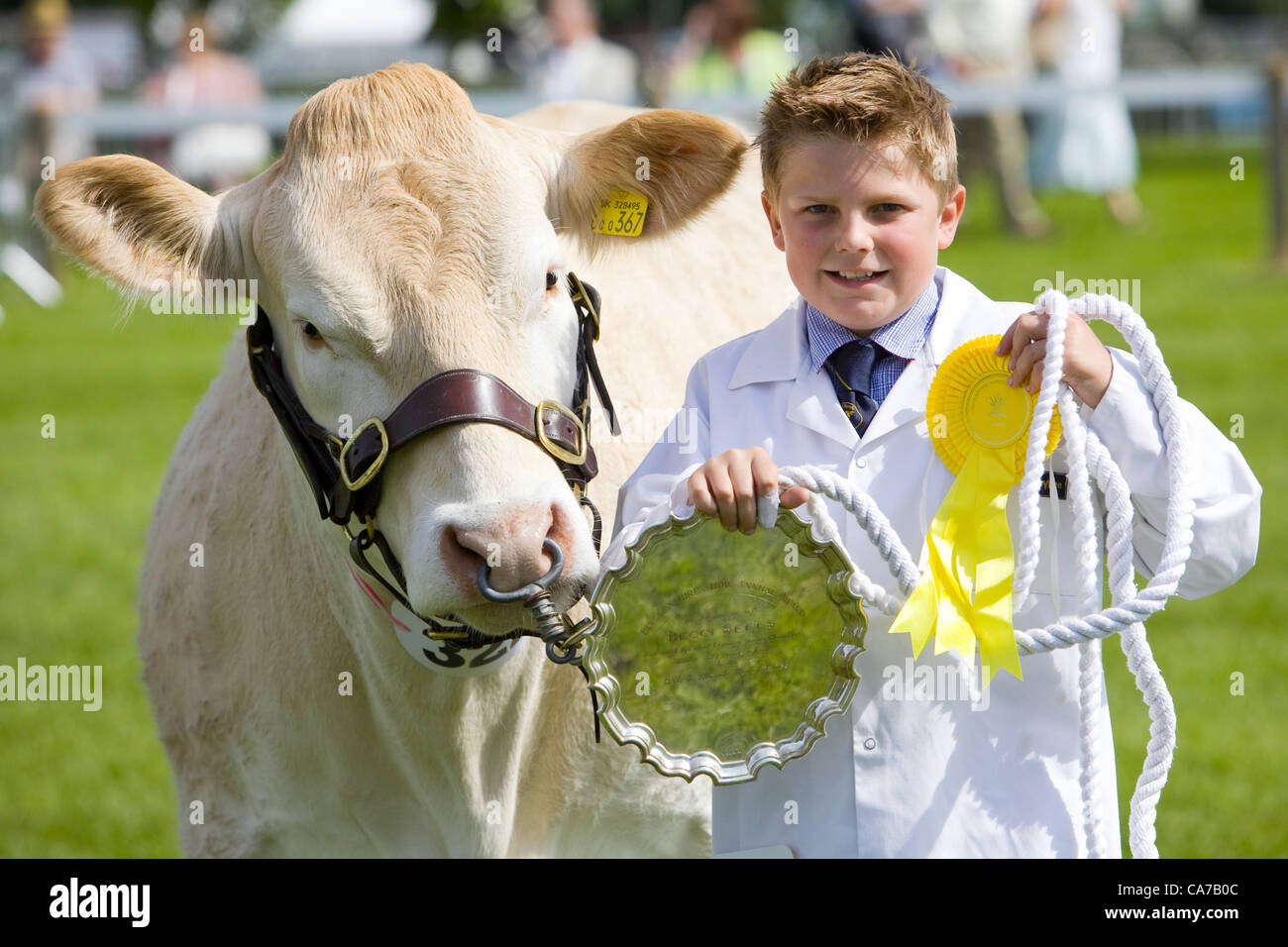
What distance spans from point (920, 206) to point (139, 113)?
42.5 feet

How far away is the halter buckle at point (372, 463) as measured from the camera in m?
2.54

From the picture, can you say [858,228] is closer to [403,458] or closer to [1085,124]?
[403,458]

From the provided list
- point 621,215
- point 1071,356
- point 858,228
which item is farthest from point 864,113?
point 621,215

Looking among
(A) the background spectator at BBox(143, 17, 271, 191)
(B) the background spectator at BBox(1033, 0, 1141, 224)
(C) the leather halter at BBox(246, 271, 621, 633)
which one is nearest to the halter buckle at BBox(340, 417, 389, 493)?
(C) the leather halter at BBox(246, 271, 621, 633)

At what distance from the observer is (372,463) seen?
101 inches

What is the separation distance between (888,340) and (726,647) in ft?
2.04

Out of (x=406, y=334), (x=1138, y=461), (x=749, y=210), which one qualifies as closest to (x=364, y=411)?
(x=406, y=334)

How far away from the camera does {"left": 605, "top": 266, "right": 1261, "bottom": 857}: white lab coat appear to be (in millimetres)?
2521

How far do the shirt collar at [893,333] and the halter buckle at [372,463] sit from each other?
2.52 feet

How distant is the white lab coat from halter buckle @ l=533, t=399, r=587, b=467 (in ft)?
0.40

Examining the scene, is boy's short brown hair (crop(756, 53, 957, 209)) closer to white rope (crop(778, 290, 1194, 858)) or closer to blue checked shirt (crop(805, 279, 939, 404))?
blue checked shirt (crop(805, 279, 939, 404))

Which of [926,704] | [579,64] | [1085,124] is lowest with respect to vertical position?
[926,704]

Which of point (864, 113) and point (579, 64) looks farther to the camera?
point (579, 64)

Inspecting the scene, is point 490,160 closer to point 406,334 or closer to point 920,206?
point 406,334
